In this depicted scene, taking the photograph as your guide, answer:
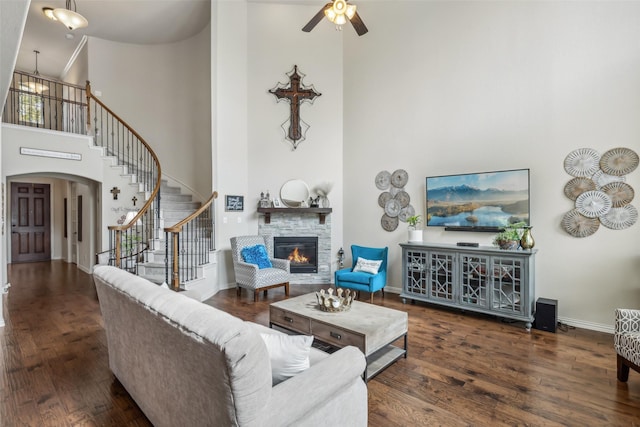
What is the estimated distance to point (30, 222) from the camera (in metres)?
8.66

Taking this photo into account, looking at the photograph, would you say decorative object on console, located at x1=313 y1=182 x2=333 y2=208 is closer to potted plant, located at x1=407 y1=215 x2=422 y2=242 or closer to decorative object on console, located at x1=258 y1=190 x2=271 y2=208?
decorative object on console, located at x1=258 y1=190 x2=271 y2=208

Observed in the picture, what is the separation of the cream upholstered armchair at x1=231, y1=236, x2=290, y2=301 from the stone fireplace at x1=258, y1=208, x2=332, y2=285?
20.5 inches

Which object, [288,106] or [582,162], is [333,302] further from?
[288,106]

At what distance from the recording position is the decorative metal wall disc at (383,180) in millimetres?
5418

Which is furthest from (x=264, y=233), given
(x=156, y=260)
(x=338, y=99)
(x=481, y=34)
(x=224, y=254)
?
(x=481, y=34)

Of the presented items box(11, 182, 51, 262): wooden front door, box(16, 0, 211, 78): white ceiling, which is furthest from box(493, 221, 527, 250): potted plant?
box(11, 182, 51, 262): wooden front door

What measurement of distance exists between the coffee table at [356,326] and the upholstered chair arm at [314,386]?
0.77 meters

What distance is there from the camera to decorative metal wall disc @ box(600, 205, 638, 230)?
3.44 m

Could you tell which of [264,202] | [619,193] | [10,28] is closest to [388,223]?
[264,202]

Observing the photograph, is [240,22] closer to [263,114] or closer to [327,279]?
[263,114]

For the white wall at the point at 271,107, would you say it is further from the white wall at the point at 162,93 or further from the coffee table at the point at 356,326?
the coffee table at the point at 356,326

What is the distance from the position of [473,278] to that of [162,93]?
7.35m

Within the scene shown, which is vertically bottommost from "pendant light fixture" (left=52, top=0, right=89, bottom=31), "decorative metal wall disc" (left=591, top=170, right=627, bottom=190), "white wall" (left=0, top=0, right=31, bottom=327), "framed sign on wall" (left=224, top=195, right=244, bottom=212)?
"framed sign on wall" (left=224, top=195, right=244, bottom=212)

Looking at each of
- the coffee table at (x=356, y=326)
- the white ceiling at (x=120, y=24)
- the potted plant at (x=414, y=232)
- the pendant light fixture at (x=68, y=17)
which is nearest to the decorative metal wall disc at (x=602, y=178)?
the potted plant at (x=414, y=232)
